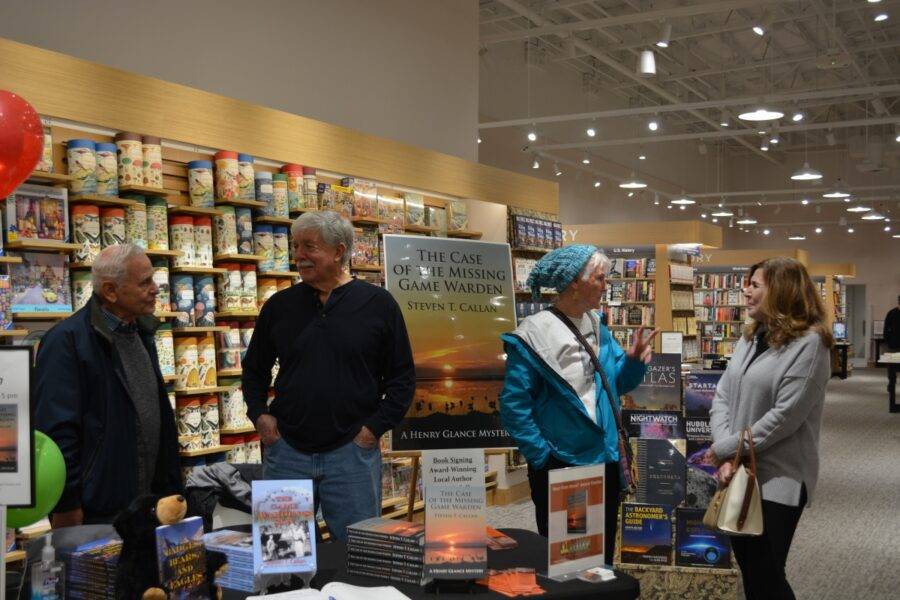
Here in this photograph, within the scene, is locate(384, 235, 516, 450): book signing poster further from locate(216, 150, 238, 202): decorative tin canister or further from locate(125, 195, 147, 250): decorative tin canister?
locate(125, 195, 147, 250): decorative tin canister

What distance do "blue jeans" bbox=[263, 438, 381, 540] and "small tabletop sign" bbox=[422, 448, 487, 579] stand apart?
2.95 ft

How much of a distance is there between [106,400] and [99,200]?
175 centimetres

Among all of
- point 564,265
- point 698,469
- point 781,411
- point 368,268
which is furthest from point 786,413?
point 368,268

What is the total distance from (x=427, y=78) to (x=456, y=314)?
3.27 m

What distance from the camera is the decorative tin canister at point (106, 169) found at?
4.26 m

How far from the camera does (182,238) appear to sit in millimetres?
4668

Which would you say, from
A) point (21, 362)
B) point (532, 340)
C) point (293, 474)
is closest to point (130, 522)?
point (21, 362)

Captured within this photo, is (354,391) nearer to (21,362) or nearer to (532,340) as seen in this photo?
(532,340)

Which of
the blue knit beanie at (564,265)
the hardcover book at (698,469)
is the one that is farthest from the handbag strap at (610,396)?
the hardcover book at (698,469)

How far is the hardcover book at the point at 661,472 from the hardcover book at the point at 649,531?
748 mm

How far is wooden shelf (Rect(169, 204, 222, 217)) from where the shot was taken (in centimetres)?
466

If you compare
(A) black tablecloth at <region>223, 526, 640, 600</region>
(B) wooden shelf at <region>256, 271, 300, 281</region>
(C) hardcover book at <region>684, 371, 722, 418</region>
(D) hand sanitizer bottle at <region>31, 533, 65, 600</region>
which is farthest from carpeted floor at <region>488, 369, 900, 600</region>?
(D) hand sanitizer bottle at <region>31, 533, 65, 600</region>

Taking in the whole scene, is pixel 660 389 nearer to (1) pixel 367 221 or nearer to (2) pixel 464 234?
(1) pixel 367 221

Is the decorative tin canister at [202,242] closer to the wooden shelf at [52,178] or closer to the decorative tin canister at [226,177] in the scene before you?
the decorative tin canister at [226,177]
